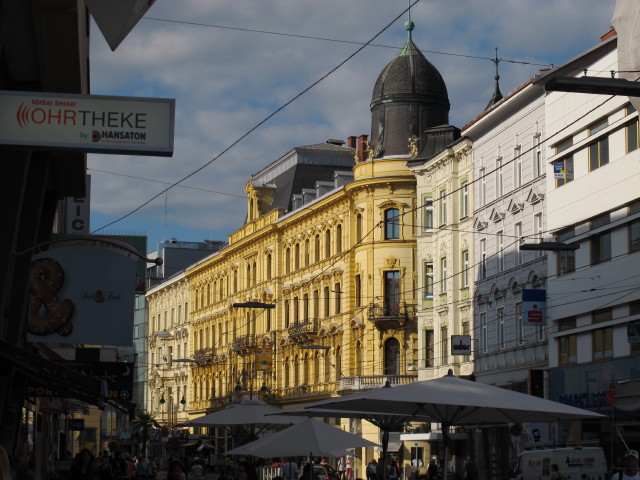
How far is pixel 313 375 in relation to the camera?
7056 cm

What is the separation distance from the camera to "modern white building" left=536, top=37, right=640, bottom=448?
122 feet

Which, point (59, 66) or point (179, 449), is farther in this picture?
point (179, 449)

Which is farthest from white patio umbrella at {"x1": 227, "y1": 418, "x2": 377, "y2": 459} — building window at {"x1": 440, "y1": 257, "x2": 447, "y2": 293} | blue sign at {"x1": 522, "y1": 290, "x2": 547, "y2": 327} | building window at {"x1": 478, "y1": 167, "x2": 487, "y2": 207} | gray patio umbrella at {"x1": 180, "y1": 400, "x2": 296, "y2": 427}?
building window at {"x1": 440, "y1": 257, "x2": 447, "y2": 293}

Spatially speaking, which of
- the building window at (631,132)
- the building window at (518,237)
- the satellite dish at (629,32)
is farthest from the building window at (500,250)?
the satellite dish at (629,32)

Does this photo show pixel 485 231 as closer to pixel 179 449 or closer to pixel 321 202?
pixel 321 202

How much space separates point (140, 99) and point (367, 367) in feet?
174

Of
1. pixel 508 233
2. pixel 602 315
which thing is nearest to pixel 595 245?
pixel 602 315

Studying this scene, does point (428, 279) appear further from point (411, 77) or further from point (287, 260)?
point (287, 260)

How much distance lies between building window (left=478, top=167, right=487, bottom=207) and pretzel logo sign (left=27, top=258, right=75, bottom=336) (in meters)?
34.4

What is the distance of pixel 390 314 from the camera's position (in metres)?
60.7

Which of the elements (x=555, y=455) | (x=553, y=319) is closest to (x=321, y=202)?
(x=553, y=319)

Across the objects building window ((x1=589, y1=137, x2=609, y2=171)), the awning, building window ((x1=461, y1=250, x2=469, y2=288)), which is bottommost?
the awning

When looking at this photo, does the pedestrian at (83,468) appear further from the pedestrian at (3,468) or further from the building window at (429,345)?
the building window at (429,345)

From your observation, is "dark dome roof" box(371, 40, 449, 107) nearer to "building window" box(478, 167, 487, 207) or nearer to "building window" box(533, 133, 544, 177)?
"building window" box(478, 167, 487, 207)
